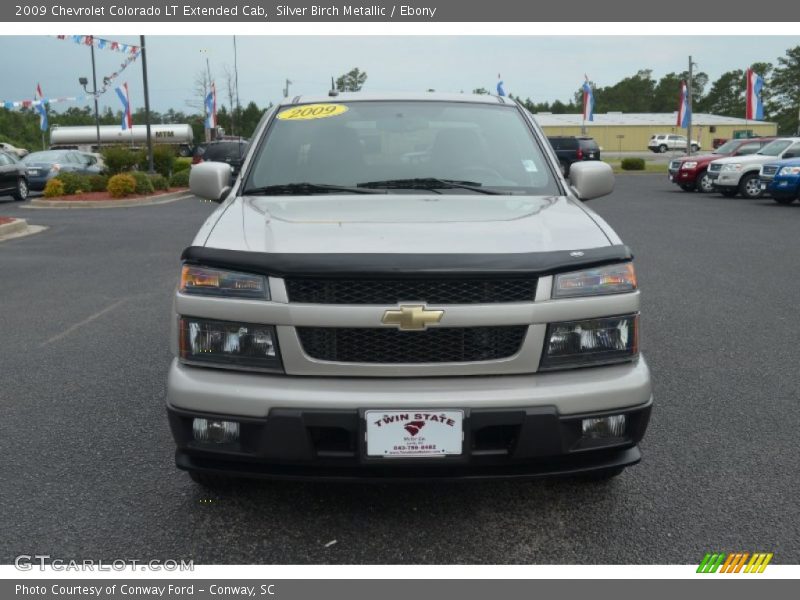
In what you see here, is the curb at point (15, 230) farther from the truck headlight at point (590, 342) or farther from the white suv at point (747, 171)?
the white suv at point (747, 171)

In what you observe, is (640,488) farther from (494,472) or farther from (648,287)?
(648,287)

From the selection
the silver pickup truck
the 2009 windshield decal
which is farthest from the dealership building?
the silver pickup truck

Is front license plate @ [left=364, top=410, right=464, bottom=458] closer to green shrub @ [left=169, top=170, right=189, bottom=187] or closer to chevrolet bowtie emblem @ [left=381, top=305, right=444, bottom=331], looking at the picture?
chevrolet bowtie emblem @ [left=381, top=305, right=444, bottom=331]

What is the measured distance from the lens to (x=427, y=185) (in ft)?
12.8

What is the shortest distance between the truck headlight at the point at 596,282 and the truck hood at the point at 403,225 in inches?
4.6

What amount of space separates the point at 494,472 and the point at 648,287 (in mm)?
5917

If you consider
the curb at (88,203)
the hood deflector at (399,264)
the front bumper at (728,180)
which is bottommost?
the curb at (88,203)

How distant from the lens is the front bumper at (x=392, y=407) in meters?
2.69

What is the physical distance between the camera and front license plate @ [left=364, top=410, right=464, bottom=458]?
8.78 ft

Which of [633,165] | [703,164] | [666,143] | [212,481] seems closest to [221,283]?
[212,481]

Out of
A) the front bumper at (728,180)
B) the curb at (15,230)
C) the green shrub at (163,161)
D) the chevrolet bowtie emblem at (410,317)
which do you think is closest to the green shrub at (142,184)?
the green shrub at (163,161)

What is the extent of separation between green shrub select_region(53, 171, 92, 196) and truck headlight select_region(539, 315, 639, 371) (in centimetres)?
2082
